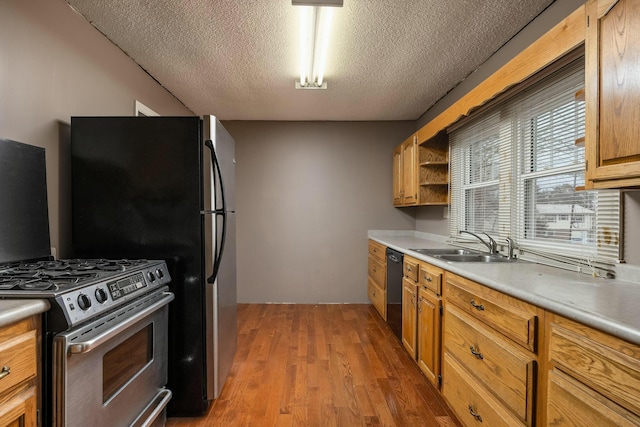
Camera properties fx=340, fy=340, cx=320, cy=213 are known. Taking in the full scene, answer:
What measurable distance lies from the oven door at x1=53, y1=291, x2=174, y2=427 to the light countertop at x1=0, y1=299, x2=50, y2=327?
12 centimetres

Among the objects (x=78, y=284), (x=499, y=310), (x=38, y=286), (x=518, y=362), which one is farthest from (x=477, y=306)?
(x=38, y=286)

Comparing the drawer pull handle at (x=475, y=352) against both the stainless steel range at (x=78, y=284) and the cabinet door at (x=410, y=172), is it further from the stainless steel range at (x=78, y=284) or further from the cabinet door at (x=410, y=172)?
the cabinet door at (x=410, y=172)

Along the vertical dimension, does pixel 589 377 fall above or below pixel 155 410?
above

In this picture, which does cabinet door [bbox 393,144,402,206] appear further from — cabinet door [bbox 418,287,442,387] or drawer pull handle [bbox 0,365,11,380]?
drawer pull handle [bbox 0,365,11,380]

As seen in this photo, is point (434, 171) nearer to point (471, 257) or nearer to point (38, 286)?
point (471, 257)

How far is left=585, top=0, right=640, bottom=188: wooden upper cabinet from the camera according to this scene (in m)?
1.16

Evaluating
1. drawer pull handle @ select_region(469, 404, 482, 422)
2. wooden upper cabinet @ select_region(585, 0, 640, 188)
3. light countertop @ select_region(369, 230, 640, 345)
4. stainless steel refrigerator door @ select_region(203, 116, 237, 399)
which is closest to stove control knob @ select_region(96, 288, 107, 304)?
stainless steel refrigerator door @ select_region(203, 116, 237, 399)

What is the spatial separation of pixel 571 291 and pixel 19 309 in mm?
1881

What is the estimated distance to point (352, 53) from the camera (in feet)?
8.89

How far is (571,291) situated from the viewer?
4.34 feet

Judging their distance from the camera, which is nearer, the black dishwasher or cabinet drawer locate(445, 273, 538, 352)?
cabinet drawer locate(445, 273, 538, 352)

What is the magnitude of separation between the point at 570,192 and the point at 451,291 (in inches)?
35.4

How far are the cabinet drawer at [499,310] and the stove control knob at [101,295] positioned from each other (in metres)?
1.62

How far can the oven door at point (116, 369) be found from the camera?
1117mm
